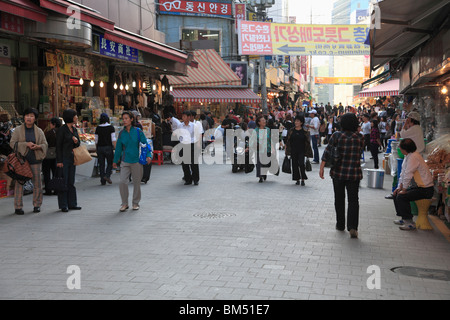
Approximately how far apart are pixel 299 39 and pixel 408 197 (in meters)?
18.0

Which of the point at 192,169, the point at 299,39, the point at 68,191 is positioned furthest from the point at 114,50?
the point at 299,39

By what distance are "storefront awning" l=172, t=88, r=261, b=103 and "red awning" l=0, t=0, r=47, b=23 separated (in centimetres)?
1884

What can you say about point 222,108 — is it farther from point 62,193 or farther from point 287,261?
point 287,261

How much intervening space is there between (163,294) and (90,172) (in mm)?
9951

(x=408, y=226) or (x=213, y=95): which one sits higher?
(x=213, y=95)

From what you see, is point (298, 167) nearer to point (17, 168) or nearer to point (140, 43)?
point (140, 43)

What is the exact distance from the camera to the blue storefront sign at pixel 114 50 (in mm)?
13841

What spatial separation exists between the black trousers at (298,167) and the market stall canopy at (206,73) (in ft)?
49.0

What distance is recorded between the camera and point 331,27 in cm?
2500

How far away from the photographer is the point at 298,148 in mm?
13320

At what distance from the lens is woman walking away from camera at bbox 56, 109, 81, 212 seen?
962cm

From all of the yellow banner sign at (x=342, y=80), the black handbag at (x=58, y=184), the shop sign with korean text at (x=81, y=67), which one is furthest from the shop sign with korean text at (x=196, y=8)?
the yellow banner sign at (x=342, y=80)

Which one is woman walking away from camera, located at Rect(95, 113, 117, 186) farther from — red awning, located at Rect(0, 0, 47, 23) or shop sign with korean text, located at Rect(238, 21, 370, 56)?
shop sign with korean text, located at Rect(238, 21, 370, 56)

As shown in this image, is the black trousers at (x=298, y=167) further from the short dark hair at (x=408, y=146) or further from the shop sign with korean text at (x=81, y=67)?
the shop sign with korean text at (x=81, y=67)
